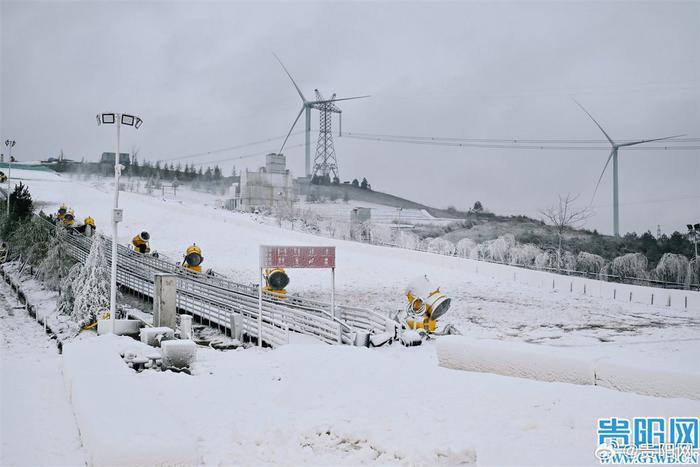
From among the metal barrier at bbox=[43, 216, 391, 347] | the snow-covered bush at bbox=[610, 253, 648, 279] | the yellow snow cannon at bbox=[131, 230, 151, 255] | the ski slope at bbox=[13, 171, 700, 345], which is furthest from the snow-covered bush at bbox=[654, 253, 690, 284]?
the yellow snow cannon at bbox=[131, 230, 151, 255]

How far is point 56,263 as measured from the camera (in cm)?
3875

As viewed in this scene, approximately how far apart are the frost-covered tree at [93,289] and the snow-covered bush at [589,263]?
37373 millimetres

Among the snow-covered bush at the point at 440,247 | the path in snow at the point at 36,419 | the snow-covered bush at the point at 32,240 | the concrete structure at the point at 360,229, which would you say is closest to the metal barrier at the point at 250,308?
the snow-covered bush at the point at 32,240

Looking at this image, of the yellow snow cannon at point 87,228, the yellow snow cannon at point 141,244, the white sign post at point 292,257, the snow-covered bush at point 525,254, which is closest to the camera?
the white sign post at point 292,257

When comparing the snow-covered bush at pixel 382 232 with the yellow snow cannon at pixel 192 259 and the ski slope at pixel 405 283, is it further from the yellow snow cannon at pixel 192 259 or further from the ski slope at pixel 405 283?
the yellow snow cannon at pixel 192 259

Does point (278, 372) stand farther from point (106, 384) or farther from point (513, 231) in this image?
point (513, 231)

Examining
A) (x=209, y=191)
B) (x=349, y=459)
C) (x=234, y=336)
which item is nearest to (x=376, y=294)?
(x=234, y=336)

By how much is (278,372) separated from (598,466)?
8.60m

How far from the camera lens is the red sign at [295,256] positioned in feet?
72.3

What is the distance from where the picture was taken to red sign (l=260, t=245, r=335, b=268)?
2205 cm

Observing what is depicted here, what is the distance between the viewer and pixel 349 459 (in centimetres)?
968

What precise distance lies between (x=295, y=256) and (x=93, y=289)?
13.1 meters

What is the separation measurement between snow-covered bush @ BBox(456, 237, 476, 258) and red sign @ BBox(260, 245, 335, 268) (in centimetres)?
4199

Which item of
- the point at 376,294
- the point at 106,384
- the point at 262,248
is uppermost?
the point at 262,248
